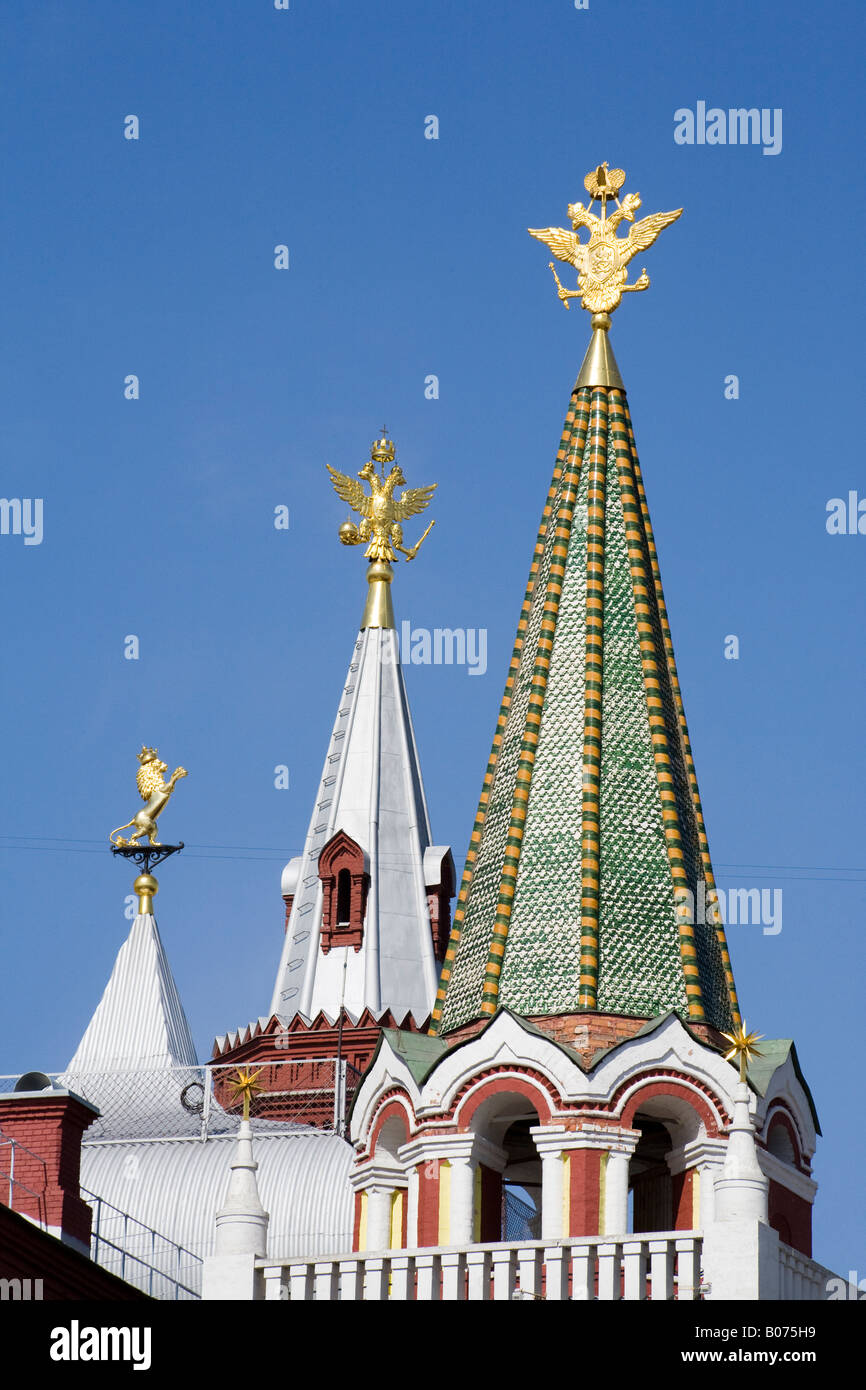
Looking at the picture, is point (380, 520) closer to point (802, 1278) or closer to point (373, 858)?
point (373, 858)

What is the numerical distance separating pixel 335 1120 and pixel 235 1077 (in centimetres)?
229

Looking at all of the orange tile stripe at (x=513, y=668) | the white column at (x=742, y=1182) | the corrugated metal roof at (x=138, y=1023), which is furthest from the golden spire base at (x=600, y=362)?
the corrugated metal roof at (x=138, y=1023)

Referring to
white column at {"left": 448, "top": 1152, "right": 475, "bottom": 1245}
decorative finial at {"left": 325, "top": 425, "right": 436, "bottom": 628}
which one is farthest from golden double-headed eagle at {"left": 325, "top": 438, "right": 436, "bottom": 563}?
white column at {"left": 448, "top": 1152, "right": 475, "bottom": 1245}

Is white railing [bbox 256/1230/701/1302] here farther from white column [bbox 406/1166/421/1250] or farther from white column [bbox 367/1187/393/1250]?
white column [bbox 367/1187/393/1250]

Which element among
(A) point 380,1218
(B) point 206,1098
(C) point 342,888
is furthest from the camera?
(C) point 342,888

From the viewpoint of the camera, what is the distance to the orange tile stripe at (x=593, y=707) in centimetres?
2645

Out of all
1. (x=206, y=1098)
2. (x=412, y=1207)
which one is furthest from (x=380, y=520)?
(x=412, y=1207)

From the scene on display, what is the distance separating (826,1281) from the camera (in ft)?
71.5

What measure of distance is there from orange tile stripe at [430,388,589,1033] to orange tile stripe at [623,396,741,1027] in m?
0.48

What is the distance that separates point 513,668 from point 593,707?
4.77 ft

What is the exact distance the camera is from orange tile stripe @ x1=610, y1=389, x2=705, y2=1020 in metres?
26.6

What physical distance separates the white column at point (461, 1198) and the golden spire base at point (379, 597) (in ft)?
68.3

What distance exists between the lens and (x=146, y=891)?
4369 centimetres
